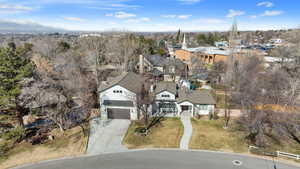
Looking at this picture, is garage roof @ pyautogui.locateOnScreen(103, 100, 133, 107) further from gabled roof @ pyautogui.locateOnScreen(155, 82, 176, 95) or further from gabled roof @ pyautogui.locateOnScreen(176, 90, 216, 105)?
gabled roof @ pyautogui.locateOnScreen(176, 90, 216, 105)

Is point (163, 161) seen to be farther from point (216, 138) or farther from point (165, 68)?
point (165, 68)

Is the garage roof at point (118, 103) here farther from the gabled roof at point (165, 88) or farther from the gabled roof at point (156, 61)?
the gabled roof at point (156, 61)

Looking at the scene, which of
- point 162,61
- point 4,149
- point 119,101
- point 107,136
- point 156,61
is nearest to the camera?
point 4,149

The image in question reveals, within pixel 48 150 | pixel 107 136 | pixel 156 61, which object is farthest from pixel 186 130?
pixel 156 61

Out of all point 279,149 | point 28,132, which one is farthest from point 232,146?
point 28,132

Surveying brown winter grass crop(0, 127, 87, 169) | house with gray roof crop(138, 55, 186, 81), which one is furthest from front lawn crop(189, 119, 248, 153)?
house with gray roof crop(138, 55, 186, 81)

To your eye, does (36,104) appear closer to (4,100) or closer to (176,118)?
(4,100)
